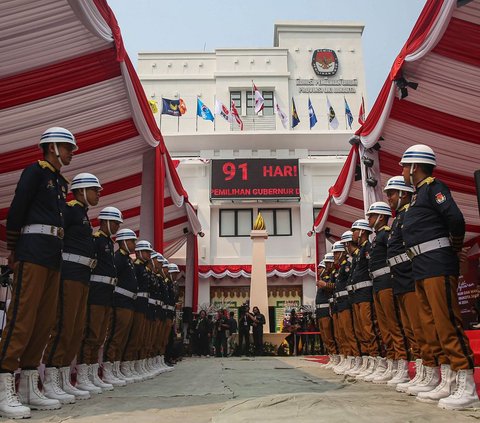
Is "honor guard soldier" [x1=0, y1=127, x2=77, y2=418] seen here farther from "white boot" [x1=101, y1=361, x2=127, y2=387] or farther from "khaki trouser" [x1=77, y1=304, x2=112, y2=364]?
"white boot" [x1=101, y1=361, x2=127, y2=387]

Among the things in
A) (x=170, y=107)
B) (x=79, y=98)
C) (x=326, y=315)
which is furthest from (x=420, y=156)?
(x=170, y=107)

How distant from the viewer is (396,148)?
7.39 metres

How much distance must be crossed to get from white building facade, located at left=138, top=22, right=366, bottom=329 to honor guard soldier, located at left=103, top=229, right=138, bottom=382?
12499 mm

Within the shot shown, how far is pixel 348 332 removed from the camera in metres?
5.79

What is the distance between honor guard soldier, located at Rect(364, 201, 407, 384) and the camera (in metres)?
4.25

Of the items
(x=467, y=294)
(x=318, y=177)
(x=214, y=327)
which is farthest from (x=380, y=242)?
(x=318, y=177)

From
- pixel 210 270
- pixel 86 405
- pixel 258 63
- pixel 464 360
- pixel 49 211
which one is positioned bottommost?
pixel 86 405

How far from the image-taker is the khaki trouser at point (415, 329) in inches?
129

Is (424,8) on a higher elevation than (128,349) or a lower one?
higher

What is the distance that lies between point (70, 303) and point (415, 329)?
249 centimetres

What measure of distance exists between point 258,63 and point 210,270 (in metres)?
9.75

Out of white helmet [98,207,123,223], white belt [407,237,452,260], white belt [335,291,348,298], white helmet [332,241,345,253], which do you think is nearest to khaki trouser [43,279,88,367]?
white helmet [98,207,123,223]

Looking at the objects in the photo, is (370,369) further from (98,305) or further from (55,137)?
(55,137)

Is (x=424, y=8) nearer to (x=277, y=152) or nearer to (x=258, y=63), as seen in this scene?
(x=277, y=152)
